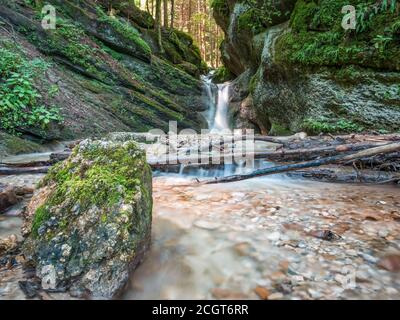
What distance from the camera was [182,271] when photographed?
80.6 inches

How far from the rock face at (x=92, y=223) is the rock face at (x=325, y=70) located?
23.8 feet

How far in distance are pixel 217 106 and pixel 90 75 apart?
781 cm

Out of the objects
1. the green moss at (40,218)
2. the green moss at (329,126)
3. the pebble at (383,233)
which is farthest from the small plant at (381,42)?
the green moss at (40,218)

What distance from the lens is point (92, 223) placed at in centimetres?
186

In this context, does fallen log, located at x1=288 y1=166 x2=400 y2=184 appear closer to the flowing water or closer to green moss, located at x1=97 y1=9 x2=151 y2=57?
the flowing water

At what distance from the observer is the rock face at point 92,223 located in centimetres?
168

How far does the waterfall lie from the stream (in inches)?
454

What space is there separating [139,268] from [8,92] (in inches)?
263

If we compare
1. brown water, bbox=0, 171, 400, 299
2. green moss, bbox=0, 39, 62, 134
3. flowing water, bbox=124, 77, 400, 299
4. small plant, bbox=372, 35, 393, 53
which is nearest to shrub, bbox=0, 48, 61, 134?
green moss, bbox=0, 39, 62, 134

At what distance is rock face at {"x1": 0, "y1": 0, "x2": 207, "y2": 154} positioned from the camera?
25.2 feet

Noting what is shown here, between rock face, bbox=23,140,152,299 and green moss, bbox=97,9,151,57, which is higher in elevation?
green moss, bbox=97,9,151,57
